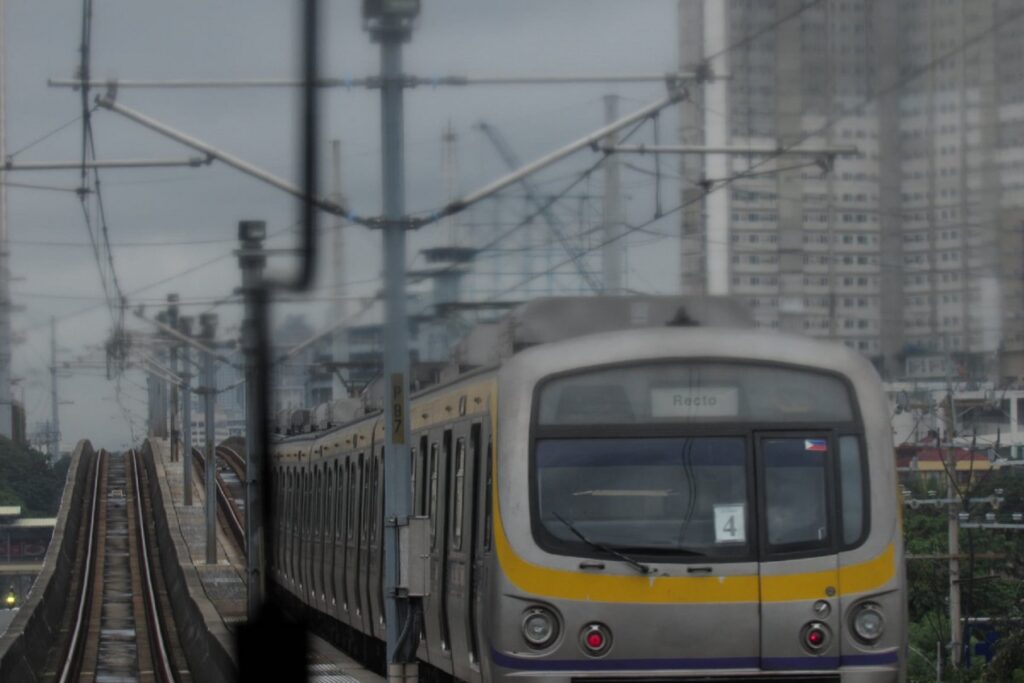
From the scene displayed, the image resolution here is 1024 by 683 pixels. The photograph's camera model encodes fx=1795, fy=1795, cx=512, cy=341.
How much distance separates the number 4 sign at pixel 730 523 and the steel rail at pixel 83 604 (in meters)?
13.9

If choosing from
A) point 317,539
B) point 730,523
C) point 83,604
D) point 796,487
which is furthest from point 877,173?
point 83,604

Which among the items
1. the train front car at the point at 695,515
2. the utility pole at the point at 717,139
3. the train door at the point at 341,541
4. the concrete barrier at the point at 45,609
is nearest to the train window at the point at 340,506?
the train door at the point at 341,541

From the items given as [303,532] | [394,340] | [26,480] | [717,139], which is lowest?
[303,532]

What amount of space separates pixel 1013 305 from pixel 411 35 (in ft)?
11.0

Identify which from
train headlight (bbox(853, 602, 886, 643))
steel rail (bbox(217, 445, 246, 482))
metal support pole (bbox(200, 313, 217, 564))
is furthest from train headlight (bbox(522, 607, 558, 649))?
steel rail (bbox(217, 445, 246, 482))

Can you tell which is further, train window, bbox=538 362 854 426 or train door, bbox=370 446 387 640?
train door, bbox=370 446 387 640

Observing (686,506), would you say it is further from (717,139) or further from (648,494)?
(717,139)

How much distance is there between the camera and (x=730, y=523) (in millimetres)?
7738

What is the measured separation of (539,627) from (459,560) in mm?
1572

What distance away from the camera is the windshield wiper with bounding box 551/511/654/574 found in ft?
25.1

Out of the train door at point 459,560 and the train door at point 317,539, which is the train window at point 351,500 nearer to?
the train door at point 317,539

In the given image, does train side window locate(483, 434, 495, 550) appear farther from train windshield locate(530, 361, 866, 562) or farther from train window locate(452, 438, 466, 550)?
train window locate(452, 438, 466, 550)

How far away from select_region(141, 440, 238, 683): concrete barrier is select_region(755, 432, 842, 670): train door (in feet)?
20.3

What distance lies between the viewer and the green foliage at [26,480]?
10.1 meters
